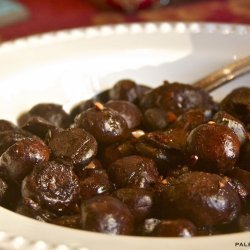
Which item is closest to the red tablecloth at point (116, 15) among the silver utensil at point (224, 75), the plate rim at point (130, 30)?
the plate rim at point (130, 30)

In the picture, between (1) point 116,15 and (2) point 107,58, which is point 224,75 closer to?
(2) point 107,58

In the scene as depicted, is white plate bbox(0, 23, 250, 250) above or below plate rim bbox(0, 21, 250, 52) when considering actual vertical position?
below

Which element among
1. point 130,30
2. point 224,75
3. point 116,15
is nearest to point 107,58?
point 130,30

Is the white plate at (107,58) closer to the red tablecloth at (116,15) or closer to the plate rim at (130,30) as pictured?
the plate rim at (130,30)

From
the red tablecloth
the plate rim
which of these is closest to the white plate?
the plate rim

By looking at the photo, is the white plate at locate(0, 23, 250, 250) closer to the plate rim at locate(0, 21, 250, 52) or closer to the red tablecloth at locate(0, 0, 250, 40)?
the plate rim at locate(0, 21, 250, 52)

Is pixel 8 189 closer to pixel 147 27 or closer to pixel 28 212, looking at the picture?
pixel 28 212

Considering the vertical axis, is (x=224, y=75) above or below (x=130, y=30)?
below
